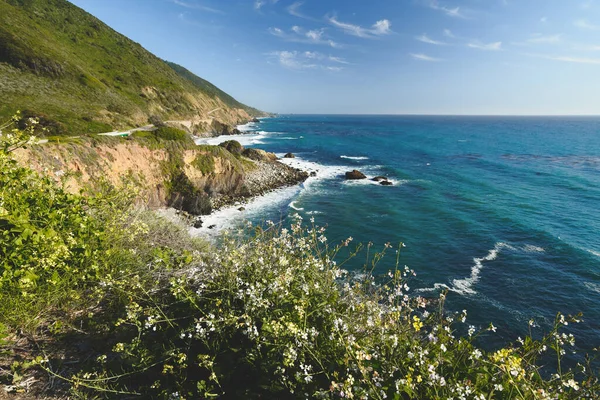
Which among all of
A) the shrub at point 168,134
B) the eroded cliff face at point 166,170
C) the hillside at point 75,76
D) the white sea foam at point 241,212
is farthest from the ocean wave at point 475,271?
the hillside at point 75,76

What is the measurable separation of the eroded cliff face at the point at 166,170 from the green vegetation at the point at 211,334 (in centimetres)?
1721

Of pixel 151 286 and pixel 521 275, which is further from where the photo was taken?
pixel 521 275

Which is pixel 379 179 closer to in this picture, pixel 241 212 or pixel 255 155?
pixel 255 155

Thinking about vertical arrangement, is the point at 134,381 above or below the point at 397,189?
above

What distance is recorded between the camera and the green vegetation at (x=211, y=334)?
3.34 m

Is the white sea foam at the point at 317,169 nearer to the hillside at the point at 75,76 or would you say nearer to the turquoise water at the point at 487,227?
the turquoise water at the point at 487,227

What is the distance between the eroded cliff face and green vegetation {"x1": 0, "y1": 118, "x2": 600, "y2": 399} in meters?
17.2

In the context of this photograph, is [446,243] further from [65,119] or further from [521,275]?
[65,119]

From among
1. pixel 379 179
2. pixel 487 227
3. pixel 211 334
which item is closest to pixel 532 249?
pixel 487 227

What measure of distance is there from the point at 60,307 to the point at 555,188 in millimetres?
57494

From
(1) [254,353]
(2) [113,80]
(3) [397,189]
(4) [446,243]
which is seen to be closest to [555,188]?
(3) [397,189]

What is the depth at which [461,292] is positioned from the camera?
747 inches

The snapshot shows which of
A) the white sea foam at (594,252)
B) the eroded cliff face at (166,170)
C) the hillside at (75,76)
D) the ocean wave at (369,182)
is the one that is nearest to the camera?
the eroded cliff face at (166,170)

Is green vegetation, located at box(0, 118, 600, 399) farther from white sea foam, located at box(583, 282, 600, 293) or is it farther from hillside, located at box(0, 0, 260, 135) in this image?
hillside, located at box(0, 0, 260, 135)
